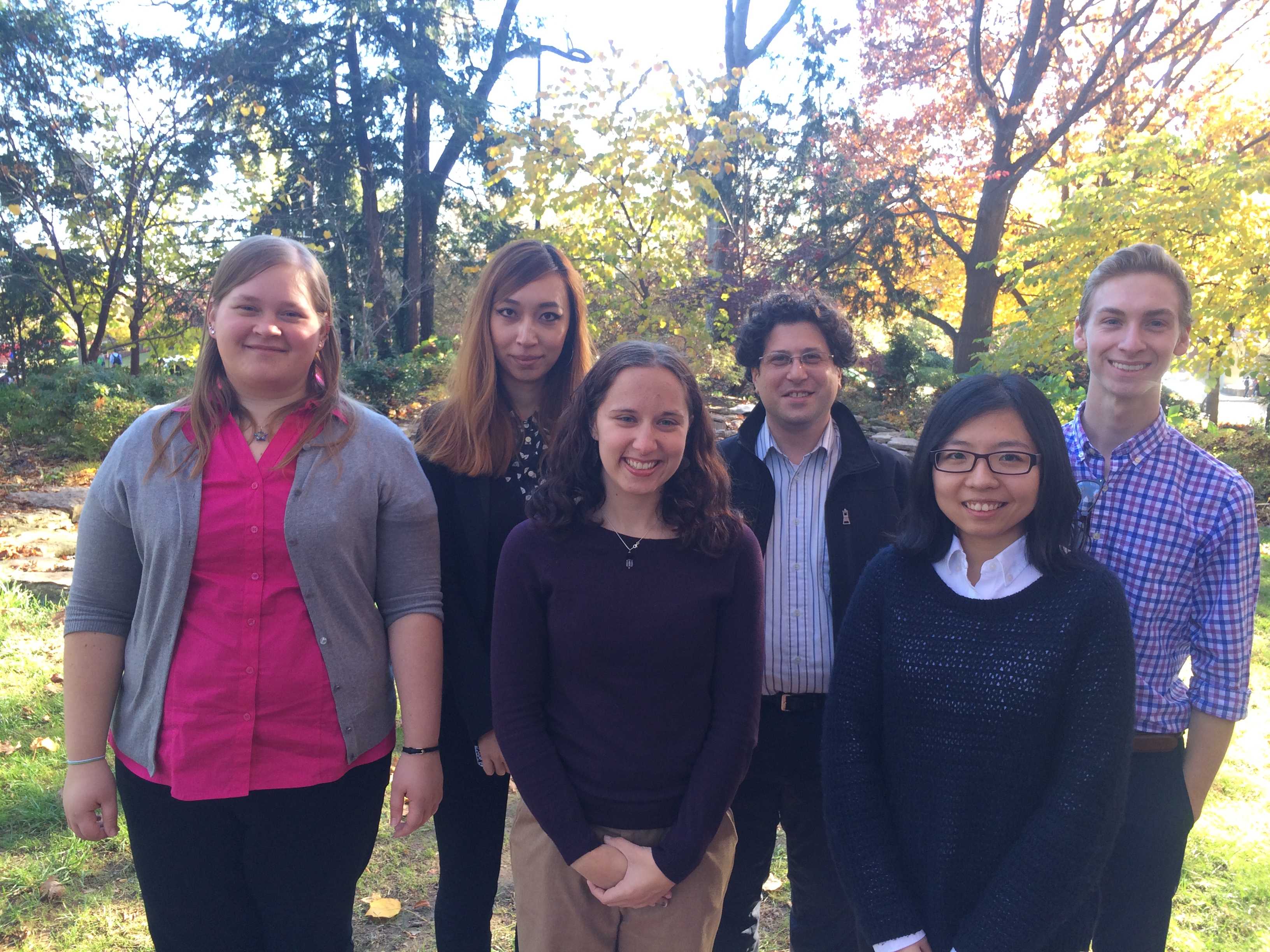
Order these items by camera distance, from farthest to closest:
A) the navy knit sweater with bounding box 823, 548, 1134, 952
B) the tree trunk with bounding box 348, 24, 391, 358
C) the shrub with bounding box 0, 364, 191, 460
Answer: the tree trunk with bounding box 348, 24, 391, 358 < the shrub with bounding box 0, 364, 191, 460 < the navy knit sweater with bounding box 823, 548, 1134, 952

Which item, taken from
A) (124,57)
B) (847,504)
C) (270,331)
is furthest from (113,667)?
(124,57)

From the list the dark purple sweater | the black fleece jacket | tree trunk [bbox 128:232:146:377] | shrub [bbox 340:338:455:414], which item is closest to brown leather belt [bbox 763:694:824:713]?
the black fleece jacket

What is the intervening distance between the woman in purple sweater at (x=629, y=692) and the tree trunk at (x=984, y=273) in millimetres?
13623

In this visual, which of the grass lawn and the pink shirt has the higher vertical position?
the pink shirt

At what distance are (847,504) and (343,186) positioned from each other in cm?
1668

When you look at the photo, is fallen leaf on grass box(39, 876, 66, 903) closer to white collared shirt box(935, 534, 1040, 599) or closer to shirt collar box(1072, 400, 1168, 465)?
white collared shirt box(935, 534, 1040, 599)

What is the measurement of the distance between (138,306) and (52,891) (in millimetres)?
11065

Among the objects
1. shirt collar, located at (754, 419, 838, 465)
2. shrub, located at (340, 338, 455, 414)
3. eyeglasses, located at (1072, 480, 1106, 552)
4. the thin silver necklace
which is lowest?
eyeglasses, located at (1072, 480, 1106, 552)

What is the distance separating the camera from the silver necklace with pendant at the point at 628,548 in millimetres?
1773

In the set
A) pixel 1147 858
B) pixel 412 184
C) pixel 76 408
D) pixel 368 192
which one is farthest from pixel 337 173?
pixel 1147 858

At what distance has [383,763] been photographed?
193 centimetres

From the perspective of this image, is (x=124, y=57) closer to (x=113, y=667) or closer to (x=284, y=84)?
(x=284, y=84)

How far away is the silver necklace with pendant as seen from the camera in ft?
5.82

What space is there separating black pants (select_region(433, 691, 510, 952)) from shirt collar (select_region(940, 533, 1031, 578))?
1274mm
